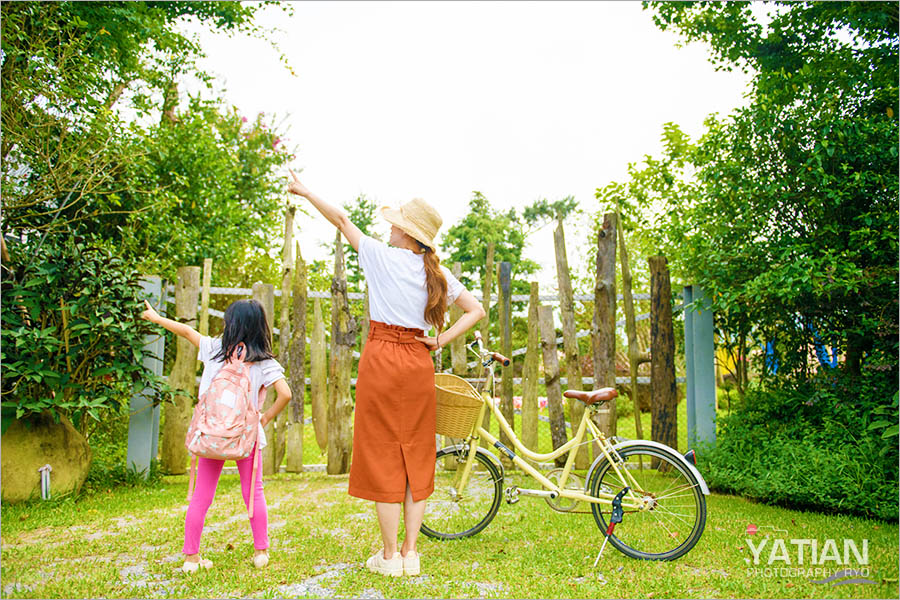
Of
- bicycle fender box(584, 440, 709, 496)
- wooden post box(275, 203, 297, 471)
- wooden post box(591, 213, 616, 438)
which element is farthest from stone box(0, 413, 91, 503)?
wooden post box(591, 213, 616, 438)

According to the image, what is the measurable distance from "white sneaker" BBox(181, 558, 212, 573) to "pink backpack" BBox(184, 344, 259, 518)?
341 mm

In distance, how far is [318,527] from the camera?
177 inches

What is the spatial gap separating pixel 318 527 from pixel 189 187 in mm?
5787

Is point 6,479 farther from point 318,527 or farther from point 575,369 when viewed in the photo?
point 575,369

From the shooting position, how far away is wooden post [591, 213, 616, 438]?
6070 mm

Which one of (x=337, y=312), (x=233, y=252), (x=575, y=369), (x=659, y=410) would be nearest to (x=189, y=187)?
(x=233, y=252)

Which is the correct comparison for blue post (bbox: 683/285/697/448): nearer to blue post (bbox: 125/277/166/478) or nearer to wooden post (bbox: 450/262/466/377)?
wooden post (bbox: 450/262/466/377)

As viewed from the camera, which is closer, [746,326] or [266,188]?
[746,326]

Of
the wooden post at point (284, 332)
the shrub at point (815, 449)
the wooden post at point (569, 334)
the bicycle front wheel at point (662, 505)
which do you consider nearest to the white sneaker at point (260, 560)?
the bicycle front wheel at point (662, 505)

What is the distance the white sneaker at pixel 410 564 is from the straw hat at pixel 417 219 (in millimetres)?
1518

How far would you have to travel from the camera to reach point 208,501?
345cm

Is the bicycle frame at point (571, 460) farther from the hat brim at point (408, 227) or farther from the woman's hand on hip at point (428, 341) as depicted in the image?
the hat brim at point (408, 227)

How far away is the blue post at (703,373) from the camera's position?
20.0 feet

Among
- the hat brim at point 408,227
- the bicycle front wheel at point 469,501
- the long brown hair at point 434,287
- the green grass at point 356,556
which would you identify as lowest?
the green grass at point 356,556
